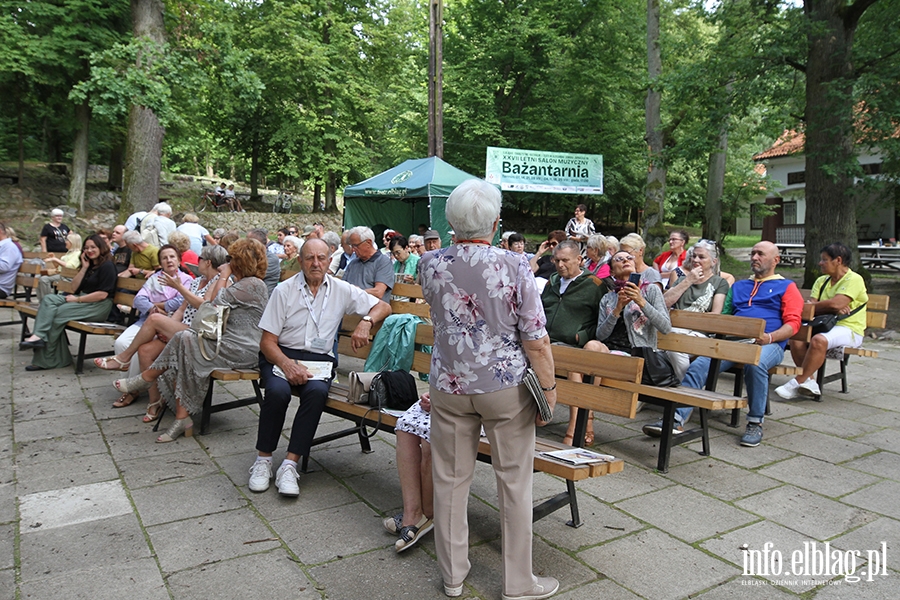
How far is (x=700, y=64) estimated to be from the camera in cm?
1243

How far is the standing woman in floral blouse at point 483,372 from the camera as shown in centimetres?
272

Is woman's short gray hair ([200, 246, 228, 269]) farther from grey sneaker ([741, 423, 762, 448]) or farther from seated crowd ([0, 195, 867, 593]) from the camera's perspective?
grey sneaker ([741, 423, 762, 448])

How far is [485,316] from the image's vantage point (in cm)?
273

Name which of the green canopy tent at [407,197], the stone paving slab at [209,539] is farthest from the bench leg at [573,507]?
the green canopy tent at [407,197]

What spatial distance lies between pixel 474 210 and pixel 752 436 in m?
3.36

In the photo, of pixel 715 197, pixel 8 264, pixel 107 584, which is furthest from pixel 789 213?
pixel 107 584

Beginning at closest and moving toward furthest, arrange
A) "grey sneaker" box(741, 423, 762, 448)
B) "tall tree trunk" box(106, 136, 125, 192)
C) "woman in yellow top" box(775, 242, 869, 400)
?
"grey sneaker" box(741, 423, 762, 448)
"woman in yellow top" box(775, 242, 869, 400)
"tall tree trunk" box(106, 136, 125, 192)

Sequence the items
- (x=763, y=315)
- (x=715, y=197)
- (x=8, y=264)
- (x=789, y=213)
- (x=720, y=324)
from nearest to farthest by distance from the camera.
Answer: (x=720, y=324), (x=763, y=315), (x=8, y=264), (x=715, y=197), (x=789, y=213)

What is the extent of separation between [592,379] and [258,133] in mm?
27635

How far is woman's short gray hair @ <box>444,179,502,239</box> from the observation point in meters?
2.73

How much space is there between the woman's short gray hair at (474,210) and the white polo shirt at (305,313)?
178cm

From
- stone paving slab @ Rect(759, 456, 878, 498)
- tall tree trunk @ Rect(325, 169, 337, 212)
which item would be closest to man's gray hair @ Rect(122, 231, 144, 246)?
stone paving slab @ Rect(759, 456, 878, 498)

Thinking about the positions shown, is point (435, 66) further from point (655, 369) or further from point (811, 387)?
point (655, 369)

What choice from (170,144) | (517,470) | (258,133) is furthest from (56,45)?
(517,470)
